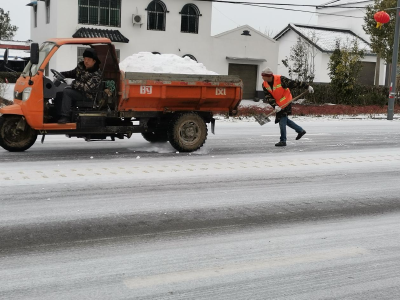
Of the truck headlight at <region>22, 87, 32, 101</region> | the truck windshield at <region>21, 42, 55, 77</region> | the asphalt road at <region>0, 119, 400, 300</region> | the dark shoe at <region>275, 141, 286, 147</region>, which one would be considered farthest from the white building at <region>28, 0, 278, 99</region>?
the asphalt road at <region>0, 119, 400, 300</region>

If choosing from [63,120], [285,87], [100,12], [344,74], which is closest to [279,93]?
[285,87]

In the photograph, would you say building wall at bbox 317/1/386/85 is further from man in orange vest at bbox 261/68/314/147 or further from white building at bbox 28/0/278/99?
man in orange vest at bbox 261/68/314/147

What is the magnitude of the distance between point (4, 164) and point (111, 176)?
186 cm

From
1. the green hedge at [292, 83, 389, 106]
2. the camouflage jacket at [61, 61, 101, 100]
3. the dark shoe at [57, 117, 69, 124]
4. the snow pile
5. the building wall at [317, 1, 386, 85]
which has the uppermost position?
the building wall at [317, 1, 386, 85]

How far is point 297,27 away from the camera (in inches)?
1709

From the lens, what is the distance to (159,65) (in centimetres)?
1087

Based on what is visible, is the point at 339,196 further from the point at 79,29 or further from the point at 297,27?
the point at 297,27

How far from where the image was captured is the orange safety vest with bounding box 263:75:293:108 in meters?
12.6

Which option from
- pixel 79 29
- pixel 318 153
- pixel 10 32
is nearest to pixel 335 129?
pixel 318 153

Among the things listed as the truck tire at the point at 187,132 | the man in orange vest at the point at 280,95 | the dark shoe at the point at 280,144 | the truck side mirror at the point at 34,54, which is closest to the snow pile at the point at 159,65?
the truck tire at the point at 187,132

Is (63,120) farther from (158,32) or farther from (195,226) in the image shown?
(158,32)

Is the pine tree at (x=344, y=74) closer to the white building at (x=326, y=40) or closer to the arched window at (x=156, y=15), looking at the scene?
the white building at (x=326, y=40)

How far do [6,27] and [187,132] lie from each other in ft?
164

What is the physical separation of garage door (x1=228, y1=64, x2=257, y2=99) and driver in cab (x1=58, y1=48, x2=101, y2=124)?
25605 millimetres
